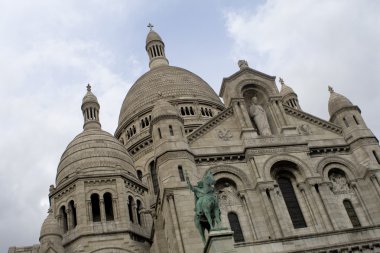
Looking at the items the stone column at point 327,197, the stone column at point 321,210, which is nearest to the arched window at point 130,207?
the stone column at point 321,210

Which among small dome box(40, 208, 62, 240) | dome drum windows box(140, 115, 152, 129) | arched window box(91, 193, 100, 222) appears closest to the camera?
small dome box(40, 208, 62, 240)

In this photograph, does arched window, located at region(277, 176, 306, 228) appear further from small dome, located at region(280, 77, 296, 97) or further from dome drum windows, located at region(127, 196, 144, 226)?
small dome, located at region(280, 77, 296, 97)

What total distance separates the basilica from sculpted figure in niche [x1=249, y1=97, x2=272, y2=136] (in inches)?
3.0

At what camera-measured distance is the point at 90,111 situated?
143 feet

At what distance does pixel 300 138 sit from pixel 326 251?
893 cm

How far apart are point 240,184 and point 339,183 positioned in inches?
230

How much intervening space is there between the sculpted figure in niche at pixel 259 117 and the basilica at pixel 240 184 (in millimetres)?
77

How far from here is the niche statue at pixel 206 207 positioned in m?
21.3

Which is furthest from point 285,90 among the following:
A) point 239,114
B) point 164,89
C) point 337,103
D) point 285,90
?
point 239,114

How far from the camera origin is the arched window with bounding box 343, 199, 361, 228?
89.8 ft

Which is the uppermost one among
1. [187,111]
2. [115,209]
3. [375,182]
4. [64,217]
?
[187,111]

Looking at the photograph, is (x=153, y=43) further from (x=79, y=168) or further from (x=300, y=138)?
(x=300, y=138)

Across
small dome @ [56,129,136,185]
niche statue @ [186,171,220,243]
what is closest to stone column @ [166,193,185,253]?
niche statue @ [186,171,220,243]

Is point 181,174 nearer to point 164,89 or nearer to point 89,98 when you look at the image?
point 89,98
